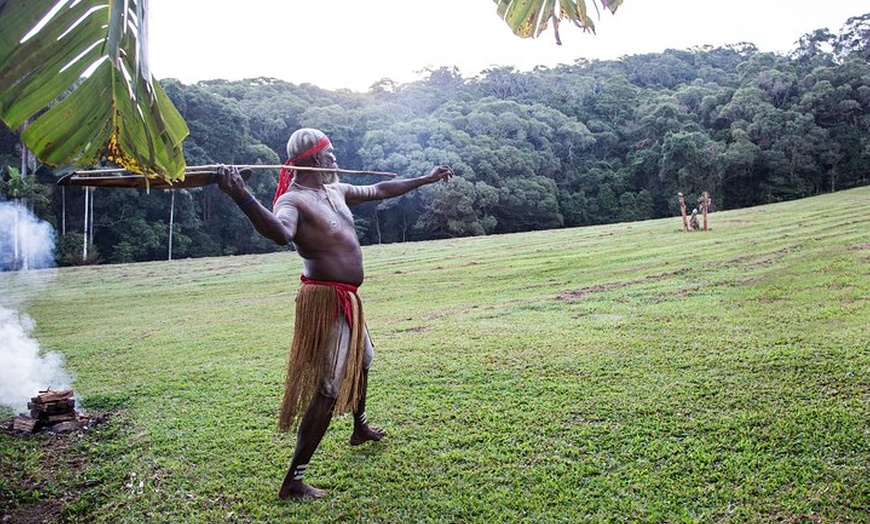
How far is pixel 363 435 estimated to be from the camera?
3.78m

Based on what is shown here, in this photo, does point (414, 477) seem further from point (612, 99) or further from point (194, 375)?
point (612, 99)

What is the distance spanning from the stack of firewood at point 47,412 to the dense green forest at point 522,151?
22.7 metres

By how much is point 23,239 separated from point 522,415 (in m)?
A: 26.3

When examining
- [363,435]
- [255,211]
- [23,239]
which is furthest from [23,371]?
[23,239]

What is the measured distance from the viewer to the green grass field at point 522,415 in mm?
3004

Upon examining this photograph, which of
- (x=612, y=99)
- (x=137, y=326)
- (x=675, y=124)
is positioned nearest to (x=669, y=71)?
(x=612, y=99)

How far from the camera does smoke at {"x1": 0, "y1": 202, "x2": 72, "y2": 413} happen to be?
5.42 metres

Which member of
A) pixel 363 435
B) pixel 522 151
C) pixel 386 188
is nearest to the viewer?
pixel 363 435

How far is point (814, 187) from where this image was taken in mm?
35188

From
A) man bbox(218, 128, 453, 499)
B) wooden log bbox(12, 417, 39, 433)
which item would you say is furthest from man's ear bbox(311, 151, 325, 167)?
wooden log bbox(12, 417, 39, 433)

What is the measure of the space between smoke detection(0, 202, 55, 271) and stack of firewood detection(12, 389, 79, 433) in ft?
68.9

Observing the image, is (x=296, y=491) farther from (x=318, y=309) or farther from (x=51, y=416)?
(x=51, y=416)

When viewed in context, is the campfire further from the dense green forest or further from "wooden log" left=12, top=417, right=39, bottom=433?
the dense green forest

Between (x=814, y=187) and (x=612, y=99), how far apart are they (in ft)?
50.1
